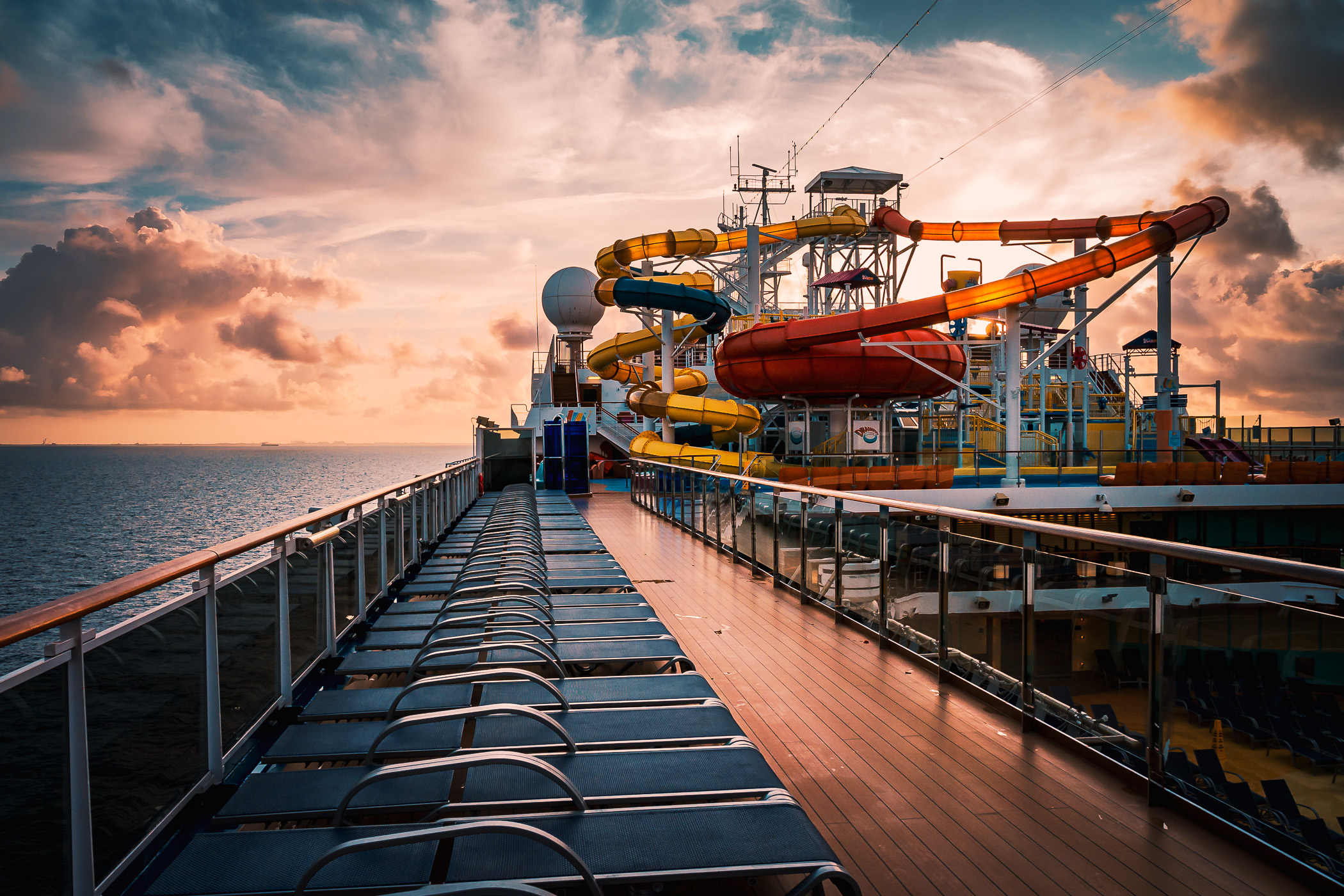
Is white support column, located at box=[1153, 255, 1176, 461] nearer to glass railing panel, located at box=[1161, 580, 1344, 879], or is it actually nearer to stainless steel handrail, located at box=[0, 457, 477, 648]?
glass railing panel, located at box=[1161, 580, 1344, 879]

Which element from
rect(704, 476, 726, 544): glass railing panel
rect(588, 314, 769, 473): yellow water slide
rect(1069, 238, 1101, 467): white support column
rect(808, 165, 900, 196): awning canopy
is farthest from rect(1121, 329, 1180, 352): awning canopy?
rect(704, 476, 726, 544): glass railing panel

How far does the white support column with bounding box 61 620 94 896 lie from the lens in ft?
6.31

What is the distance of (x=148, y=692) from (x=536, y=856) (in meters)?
1.72

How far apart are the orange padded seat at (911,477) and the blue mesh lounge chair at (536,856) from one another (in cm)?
1727

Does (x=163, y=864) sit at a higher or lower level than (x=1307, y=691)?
lower

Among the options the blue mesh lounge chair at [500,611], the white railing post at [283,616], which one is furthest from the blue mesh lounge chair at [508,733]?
the blue mesh lounge chair at [500,611]

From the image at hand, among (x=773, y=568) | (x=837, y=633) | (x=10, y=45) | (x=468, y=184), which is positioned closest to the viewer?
(x=837, y=633)

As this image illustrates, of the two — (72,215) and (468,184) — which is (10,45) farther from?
(468,184)

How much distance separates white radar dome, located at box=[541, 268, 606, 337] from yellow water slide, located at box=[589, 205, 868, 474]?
942cm

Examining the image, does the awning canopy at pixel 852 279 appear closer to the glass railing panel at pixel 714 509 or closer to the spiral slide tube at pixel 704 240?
the spiral slide tube at pixel 704 240

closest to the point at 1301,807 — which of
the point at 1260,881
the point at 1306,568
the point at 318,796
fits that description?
the point at 1260,881

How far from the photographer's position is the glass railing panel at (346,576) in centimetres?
468

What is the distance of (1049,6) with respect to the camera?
2112 cm

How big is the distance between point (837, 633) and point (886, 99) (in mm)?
21486
